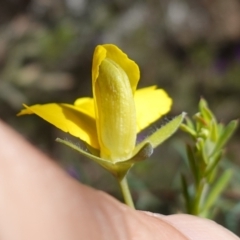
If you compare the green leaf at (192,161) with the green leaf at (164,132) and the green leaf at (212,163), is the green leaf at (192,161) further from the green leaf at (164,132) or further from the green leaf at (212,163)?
the green leaf at (164,132)

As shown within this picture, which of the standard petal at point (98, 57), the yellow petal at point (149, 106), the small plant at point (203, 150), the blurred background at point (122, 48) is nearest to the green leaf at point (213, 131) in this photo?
the small plant at point (203, 150)

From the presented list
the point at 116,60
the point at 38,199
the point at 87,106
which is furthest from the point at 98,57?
the point at 38,199

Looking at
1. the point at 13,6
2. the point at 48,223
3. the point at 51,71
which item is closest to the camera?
the point at 48,223

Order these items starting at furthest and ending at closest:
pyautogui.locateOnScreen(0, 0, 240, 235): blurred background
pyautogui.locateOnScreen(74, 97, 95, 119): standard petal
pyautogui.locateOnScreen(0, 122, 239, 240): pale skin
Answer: pyautogui.locateOnScreen(0, 0, 240, 235): blurred background, pyautogui.locateOnScreen(74, 97, 95, 119): standard petal, pyautogui.locateOnScreen(0, 122, 239, 240): pale skin

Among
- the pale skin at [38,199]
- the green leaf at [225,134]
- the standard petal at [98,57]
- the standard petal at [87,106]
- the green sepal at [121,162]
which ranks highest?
the standard petal at [98,57]

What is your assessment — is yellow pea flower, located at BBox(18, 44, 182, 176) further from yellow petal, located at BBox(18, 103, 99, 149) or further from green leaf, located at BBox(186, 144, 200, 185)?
green leaf, located at BBox(186, 144, 200, 185)

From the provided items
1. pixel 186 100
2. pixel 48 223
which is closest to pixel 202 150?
pixel 48 223

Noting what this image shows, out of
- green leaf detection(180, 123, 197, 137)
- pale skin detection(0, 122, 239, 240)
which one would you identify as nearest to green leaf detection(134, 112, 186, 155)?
green leaf detection(180, 123, 197, 137)

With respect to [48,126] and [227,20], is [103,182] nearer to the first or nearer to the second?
[48,126]
